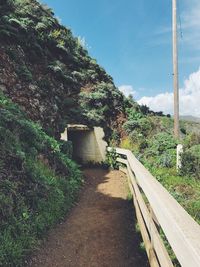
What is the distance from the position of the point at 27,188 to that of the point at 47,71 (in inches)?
499

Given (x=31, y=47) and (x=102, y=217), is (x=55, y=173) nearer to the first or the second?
(x=102, y=217)

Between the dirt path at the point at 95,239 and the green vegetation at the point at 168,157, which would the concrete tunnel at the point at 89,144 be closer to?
the green vegetation at the point at 168,157

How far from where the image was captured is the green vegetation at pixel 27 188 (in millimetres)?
5652

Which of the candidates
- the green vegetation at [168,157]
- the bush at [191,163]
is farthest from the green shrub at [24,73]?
the bush at [191,163]

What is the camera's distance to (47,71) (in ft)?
62.1

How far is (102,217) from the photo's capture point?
7.99m

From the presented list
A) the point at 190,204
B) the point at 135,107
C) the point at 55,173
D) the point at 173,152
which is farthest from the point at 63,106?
the point at 190,204

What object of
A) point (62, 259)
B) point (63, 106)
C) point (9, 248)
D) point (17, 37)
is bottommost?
point (62, 259)

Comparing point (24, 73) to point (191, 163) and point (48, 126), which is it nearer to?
point (48, 126)

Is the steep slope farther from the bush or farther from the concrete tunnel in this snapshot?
the bush

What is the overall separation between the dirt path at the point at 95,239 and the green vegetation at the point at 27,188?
1.00ft

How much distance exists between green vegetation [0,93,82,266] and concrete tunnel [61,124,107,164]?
18.5 ft

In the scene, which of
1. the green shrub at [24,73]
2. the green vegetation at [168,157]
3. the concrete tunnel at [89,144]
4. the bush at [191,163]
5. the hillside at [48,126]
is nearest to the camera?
the hillside at [48,126]

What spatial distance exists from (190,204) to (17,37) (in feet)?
47.5
